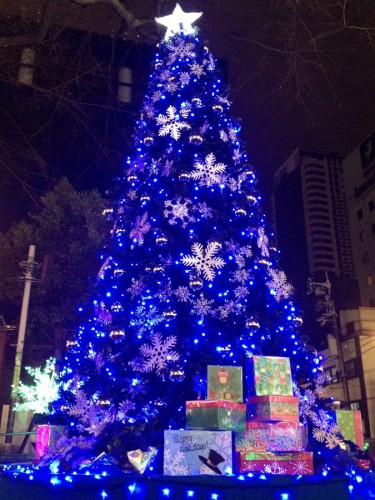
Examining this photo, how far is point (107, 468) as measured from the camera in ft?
14.2

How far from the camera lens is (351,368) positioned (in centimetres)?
2805

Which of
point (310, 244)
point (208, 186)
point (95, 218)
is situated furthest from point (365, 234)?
point (208, 186)

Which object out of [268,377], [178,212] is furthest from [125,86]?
[268,377]

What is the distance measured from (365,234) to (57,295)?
38732mm

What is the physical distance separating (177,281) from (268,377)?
1.50m

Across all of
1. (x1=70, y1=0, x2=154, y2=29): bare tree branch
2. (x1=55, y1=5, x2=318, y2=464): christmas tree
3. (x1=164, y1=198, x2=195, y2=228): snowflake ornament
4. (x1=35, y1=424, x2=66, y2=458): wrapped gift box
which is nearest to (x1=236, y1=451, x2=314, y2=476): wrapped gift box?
(x1=55, y1=5, x2=318, y2=464): christmas tree

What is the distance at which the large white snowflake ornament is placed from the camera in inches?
240

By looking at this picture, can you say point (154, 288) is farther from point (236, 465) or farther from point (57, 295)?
point (57, 295)

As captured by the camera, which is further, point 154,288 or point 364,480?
point 154,288

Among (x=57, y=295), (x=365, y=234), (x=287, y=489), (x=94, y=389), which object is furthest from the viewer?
(x=365, y=234)

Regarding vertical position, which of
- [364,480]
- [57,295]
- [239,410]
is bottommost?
[364,480]

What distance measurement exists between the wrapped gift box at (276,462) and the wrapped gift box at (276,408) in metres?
0.32

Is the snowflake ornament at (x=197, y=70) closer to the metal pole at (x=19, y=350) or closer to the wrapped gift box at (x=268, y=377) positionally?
the wrapped gift box at (x=268, y=377)

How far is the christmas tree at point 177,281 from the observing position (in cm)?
495
